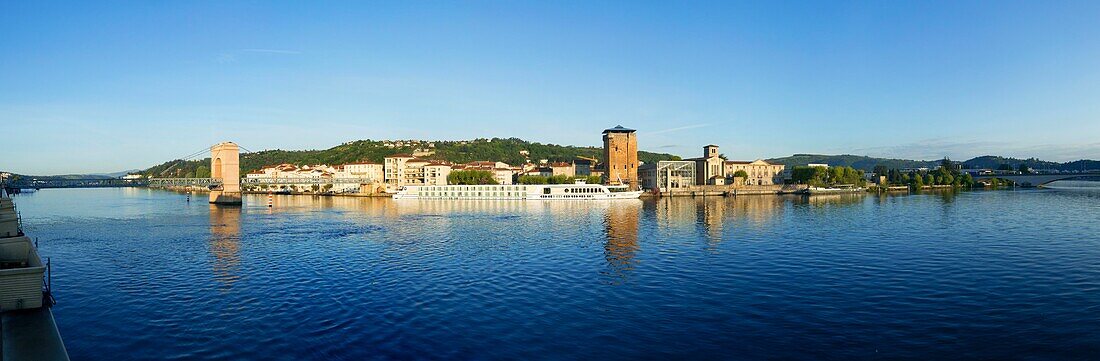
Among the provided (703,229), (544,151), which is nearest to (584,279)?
(703,229)

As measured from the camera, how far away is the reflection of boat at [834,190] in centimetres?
9274

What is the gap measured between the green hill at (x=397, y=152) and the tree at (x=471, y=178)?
57655mm

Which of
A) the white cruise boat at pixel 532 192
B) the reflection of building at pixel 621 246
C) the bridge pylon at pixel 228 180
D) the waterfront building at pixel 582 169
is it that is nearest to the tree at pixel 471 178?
the white cruise boat at pixel 532 192

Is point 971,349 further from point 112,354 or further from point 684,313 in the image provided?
point 112,354

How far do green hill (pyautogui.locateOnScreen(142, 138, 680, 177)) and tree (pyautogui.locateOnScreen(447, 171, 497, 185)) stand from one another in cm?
5766

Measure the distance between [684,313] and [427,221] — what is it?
99.9 ft

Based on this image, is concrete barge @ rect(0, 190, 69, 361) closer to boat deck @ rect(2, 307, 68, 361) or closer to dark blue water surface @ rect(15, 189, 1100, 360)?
boat deck @ rect(2, 307, 68, 361)

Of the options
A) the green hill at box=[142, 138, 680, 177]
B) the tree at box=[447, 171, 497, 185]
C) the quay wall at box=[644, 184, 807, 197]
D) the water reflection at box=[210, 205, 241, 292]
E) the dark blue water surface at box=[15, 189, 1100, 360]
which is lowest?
the dark blue water surface at box=[15, 189, 1100, 360]

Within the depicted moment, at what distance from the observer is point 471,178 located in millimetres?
90812

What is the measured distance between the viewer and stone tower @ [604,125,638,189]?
9744cm

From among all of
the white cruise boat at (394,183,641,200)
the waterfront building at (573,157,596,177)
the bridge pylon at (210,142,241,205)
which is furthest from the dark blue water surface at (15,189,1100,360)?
the waterfront building at (573,157,596,177)

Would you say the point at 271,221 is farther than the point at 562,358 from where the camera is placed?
Yes

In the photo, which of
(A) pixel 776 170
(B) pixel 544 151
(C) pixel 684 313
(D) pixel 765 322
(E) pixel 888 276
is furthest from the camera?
(B) pixel 544 151

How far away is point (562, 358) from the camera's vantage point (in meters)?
10.7
